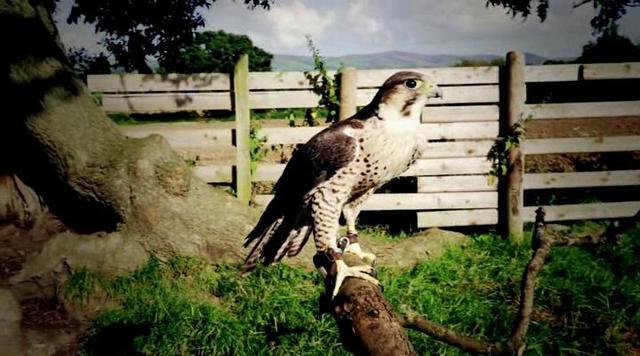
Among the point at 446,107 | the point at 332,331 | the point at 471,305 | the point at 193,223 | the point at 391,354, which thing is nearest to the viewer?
the point at 391,354

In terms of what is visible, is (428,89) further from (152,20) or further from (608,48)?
(608,48)

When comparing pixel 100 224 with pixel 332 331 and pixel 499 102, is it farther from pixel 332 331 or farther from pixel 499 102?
pixel 499 102

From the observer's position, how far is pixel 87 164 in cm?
396

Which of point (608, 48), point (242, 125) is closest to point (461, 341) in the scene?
point (242, 125)

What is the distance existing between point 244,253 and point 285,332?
0.96 meters

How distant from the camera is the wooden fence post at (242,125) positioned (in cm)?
515

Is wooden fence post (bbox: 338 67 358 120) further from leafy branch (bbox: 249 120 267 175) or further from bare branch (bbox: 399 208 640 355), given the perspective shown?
bare branch (bbox: 399 208 640 355)

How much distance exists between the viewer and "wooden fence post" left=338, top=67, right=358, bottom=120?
17.3 feet

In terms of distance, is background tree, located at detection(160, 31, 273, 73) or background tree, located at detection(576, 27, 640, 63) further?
background tree, located at detection(160, 31, 273, 73)

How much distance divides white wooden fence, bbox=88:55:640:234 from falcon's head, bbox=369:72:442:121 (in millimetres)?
3068

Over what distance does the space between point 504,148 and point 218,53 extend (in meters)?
26.3

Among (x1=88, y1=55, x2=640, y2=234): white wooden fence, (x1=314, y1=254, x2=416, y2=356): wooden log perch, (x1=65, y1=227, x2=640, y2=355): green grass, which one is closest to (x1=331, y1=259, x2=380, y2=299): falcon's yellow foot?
(x1=314, y1=254, x2=416, y2=356): wooden log perch

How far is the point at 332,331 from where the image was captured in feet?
11.7

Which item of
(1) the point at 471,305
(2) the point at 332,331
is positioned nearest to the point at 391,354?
(2) the point at 332,331
